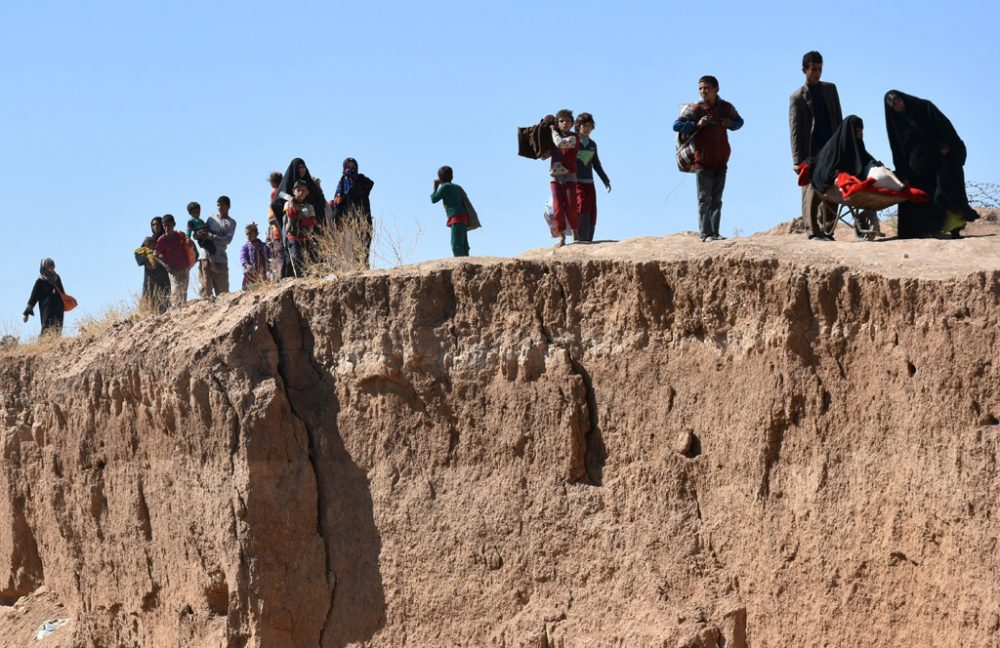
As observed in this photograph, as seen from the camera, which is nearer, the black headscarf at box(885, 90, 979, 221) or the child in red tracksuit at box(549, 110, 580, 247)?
the black headscarf at box(885, 90, 979, 221)

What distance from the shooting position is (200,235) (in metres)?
13.5

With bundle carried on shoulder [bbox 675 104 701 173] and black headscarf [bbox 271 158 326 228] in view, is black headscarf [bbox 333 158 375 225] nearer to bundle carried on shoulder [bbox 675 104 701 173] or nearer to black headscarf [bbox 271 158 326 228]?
black headscarf [bbox 271 158 326 228]

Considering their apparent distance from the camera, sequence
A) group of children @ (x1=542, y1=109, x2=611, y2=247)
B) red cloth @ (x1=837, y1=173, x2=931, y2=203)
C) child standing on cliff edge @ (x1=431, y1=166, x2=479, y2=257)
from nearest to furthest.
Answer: red cloth @ (x1=837, y1=173, x2=931, y2=203)
group of children @ (x1=542, y1=109, x2=611, y2=247)
child standing on cliff edge @ (x1=431, y1=166, x2=479, y2=257)

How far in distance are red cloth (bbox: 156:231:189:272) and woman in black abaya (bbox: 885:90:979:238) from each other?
702 centimetres

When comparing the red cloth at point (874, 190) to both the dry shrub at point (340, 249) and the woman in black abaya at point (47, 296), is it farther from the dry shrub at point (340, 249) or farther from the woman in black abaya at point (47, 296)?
the woman in black abaya at point (47, 296)

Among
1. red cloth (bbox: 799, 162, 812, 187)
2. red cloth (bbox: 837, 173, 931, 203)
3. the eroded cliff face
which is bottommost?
the eroded cliff face

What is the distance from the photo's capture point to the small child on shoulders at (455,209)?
12.0 metres

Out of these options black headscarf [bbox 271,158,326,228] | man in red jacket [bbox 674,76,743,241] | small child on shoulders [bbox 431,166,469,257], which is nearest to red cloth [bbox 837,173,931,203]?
man in red jacket [bbox 674,76,743,241]

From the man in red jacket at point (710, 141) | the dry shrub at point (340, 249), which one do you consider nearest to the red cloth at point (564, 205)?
the man in red jacket at point (710, 141)

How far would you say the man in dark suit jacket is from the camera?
10156mm

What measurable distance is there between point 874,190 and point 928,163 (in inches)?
16.3

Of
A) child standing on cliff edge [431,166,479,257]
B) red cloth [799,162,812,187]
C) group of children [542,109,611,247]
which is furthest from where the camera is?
child standing on cliff edge [431,166,479,257]

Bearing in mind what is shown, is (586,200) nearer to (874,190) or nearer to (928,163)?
(874,190)

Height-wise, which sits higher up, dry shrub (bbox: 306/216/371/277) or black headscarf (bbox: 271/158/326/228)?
black headscarf (bbox: 271/158/326/228)
